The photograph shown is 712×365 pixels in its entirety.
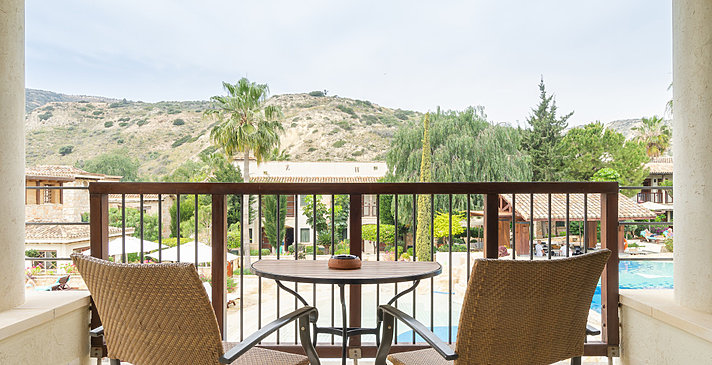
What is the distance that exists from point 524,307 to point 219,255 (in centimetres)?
145

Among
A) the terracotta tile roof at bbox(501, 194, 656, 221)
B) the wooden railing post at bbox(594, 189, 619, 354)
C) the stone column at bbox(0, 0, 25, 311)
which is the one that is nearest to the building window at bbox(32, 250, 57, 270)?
the terracotta tile roof at bbox(501, 194, 656, 221)

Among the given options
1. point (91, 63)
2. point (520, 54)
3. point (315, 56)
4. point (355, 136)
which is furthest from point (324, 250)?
point (91, 63)

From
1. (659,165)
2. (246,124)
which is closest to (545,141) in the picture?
(659,165)

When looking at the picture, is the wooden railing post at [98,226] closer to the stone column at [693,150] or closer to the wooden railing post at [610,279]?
the wooden railing post at [610,279]

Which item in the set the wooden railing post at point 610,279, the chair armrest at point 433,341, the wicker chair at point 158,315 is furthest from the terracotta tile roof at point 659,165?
the wicker chair at point 158,315

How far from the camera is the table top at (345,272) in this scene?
1.46 metres

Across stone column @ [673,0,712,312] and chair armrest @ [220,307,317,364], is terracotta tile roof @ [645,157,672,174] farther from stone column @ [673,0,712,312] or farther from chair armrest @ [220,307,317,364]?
chair armrest @ [220,307,317,364]

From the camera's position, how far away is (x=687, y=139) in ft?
5.83

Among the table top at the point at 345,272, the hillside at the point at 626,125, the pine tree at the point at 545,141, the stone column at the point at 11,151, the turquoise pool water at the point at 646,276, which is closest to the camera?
the table top at the point at 345,272

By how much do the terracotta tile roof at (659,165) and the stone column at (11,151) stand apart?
28127 mm

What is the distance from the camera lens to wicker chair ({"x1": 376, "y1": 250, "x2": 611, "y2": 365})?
1180mm

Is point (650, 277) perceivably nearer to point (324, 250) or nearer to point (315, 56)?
point (324, 250)

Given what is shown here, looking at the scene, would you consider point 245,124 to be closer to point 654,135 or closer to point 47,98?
point 47,98

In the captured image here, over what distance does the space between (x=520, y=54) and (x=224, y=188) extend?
33556 millimetres
